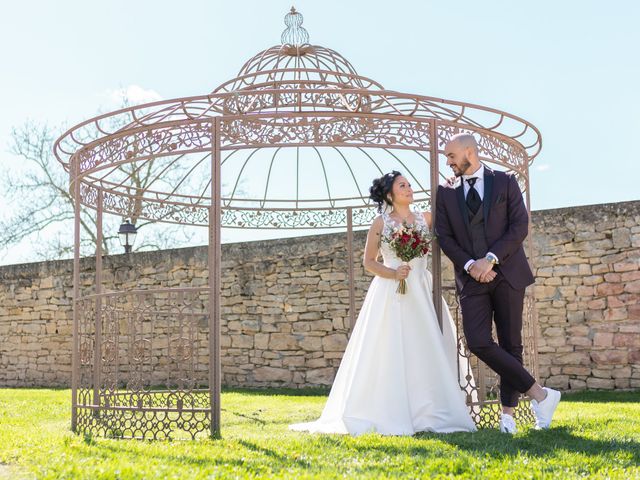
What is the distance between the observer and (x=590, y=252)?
30.5 ft

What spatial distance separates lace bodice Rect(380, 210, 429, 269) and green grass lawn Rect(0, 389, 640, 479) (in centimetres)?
131

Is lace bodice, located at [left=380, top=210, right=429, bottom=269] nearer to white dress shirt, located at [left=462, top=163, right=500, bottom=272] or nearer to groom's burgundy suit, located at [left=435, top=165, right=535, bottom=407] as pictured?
groom's burgundy suit, located at [left=435, top=165, right=535, bottom=407]

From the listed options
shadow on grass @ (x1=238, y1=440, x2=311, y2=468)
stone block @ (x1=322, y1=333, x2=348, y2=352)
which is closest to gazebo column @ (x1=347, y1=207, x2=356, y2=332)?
stone block @ (x1=322, y1=333, x2=348, y2=352)

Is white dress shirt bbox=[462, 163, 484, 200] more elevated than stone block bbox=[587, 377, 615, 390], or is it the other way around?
white dress shirt bbox=[462, 163, 484, 200]

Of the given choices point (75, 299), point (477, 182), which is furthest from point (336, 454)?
point (75, 299)

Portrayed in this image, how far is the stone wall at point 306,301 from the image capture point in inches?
359

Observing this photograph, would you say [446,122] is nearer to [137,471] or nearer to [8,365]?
[137,471]

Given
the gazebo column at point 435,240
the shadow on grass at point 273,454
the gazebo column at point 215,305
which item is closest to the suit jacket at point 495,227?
the gazebo column at point 435,240

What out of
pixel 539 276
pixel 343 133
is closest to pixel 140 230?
pixel 539 276

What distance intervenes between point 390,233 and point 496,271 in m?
0.87

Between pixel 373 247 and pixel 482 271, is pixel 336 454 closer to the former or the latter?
pixel 482 271

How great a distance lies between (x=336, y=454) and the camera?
425 cm

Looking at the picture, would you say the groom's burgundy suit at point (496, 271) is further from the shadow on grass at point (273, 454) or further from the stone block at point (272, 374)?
the stone block at point (272, 374)

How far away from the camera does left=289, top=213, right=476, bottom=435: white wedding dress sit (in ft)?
17.0
